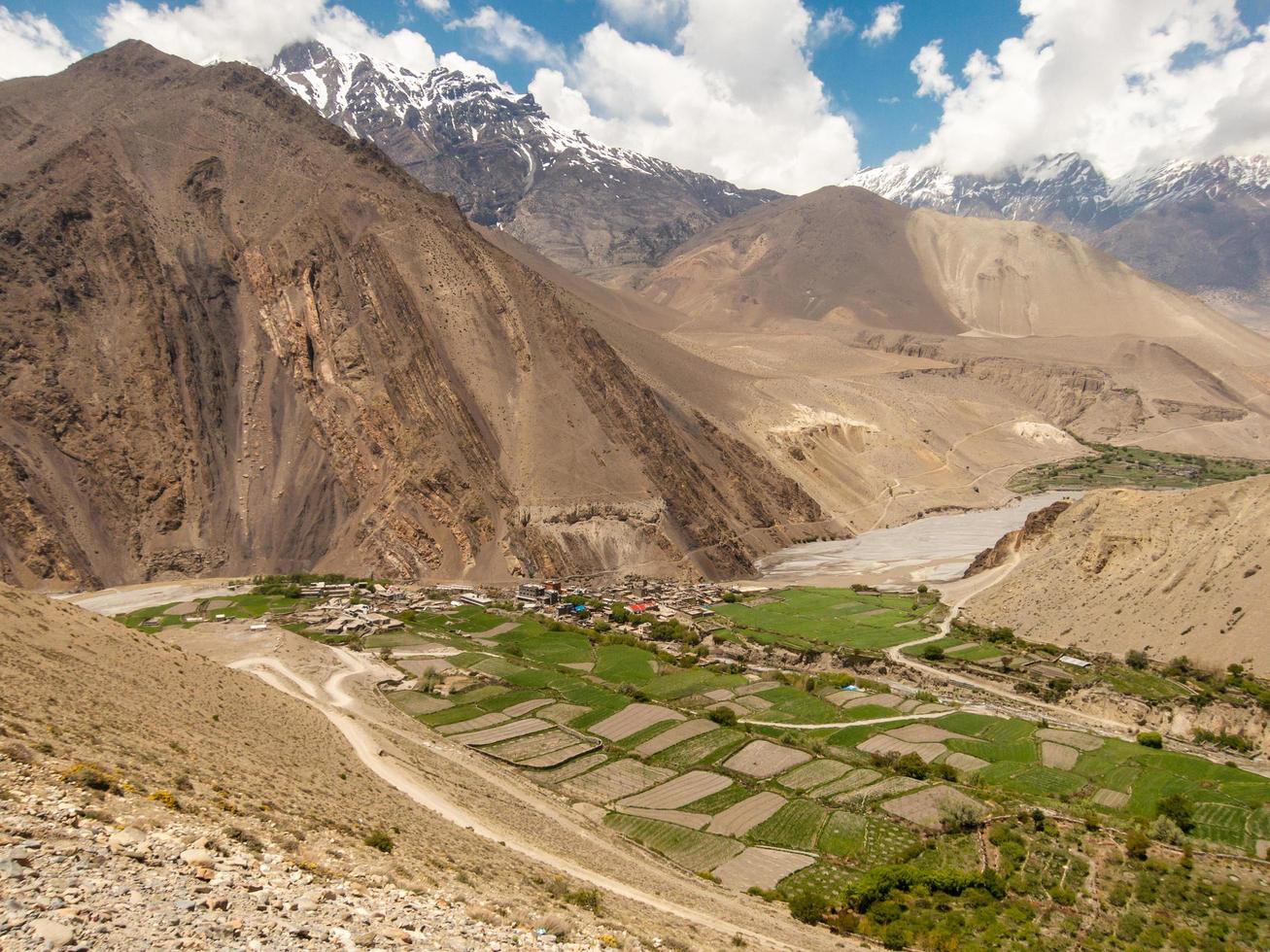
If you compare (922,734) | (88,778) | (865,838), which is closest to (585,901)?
(88,778)

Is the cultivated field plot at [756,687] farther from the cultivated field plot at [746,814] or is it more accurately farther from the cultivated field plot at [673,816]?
the cultivated field plot at [673,816]

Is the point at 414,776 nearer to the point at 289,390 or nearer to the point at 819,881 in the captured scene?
the point at 819,881

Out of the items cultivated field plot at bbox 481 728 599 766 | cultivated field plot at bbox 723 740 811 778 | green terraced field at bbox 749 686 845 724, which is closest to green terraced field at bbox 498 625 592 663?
cultivated field plot at bbox 481 728 599 766

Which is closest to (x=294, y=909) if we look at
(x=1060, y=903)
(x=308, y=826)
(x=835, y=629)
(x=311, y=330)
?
(x=308, y=826)

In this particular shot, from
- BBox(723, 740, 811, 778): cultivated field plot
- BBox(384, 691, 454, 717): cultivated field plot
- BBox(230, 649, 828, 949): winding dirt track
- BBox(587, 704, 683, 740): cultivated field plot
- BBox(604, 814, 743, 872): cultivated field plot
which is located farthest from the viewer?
BBox(384, 691, 454, 717): cultivated field plot

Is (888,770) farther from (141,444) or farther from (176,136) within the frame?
(176,136)

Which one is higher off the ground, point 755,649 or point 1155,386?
point 1155,386

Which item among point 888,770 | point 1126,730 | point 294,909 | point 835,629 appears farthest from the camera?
point 835,629

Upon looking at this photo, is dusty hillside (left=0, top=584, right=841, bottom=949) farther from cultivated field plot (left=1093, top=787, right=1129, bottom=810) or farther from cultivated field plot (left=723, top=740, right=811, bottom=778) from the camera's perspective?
cultivated field plot (left=1093, top=787, right=1129, bottom=810)

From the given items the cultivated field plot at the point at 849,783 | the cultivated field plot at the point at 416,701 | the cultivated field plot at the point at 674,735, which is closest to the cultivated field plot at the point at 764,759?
the cultivated field plot at the point at 849,783
